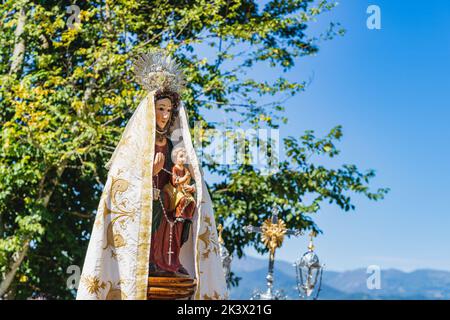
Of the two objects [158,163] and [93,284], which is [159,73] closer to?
[158,163]

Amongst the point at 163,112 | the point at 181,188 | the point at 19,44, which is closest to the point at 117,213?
the point at 181,188

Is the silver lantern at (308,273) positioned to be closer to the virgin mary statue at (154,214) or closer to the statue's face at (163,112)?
the virgin mary statue at (154,214)

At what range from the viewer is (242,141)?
42.5 feet

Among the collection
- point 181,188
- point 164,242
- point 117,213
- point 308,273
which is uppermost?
point 181,188

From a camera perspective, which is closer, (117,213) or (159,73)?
(117,213)

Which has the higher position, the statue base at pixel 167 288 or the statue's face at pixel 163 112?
the statue's face at pixel 163 112

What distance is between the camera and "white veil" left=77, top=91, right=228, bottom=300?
240 inches

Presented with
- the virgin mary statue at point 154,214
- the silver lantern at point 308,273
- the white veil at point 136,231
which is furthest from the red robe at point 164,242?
the silver lantern at point 308,273

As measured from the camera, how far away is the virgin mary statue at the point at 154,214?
614cm

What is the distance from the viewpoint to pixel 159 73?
22.4 feet

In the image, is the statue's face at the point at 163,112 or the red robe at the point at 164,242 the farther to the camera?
the statue's face at the point at 163,112

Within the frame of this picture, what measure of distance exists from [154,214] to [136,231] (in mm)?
258

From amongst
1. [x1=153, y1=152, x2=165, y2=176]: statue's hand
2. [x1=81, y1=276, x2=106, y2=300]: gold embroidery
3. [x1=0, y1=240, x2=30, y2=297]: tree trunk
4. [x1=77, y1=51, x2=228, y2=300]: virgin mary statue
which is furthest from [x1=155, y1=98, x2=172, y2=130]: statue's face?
[x1=0, y1=240, x2=30, y2=297]: tree trunk

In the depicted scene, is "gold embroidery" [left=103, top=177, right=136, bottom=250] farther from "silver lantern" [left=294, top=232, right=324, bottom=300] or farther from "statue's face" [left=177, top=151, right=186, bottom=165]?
"silver lantern" [left=294, top=232, right=324, bottom=300]
